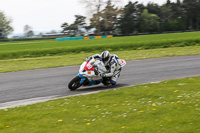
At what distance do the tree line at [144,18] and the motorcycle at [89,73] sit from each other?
2678 inches

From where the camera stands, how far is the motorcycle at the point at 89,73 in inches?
397

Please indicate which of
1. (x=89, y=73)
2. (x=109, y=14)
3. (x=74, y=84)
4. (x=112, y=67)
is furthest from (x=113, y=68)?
(x=109, y=14)

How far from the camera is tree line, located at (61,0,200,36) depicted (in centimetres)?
8269

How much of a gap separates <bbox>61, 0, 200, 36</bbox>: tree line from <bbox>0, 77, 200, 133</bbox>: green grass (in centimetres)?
6987

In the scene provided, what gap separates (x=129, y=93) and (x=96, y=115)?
102 inches

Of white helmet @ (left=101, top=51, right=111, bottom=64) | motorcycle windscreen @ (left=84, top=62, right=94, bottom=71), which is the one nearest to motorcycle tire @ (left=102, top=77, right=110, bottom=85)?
white helmet @ (left=101, top=51, right=111, bottom=64)

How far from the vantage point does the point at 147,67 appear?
15633 millimetres

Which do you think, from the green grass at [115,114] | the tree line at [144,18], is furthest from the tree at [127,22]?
the green grass at [115,114]

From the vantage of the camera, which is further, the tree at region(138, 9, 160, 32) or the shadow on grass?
the tree at region(138, 9, 160, 32)

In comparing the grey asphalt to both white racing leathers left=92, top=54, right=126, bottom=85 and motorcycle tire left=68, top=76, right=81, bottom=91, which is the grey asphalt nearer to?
motorcycle tire left=68, top=76, right=81, bottom=91

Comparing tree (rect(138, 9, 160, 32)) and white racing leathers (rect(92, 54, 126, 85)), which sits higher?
tree (rect(138, 9, 160, 32))

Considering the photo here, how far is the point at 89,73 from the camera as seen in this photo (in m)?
10.1

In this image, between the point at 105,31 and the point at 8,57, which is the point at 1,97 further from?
the point at 105,31

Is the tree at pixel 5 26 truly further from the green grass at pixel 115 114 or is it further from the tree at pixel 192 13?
the green grass at pixel 115 114
